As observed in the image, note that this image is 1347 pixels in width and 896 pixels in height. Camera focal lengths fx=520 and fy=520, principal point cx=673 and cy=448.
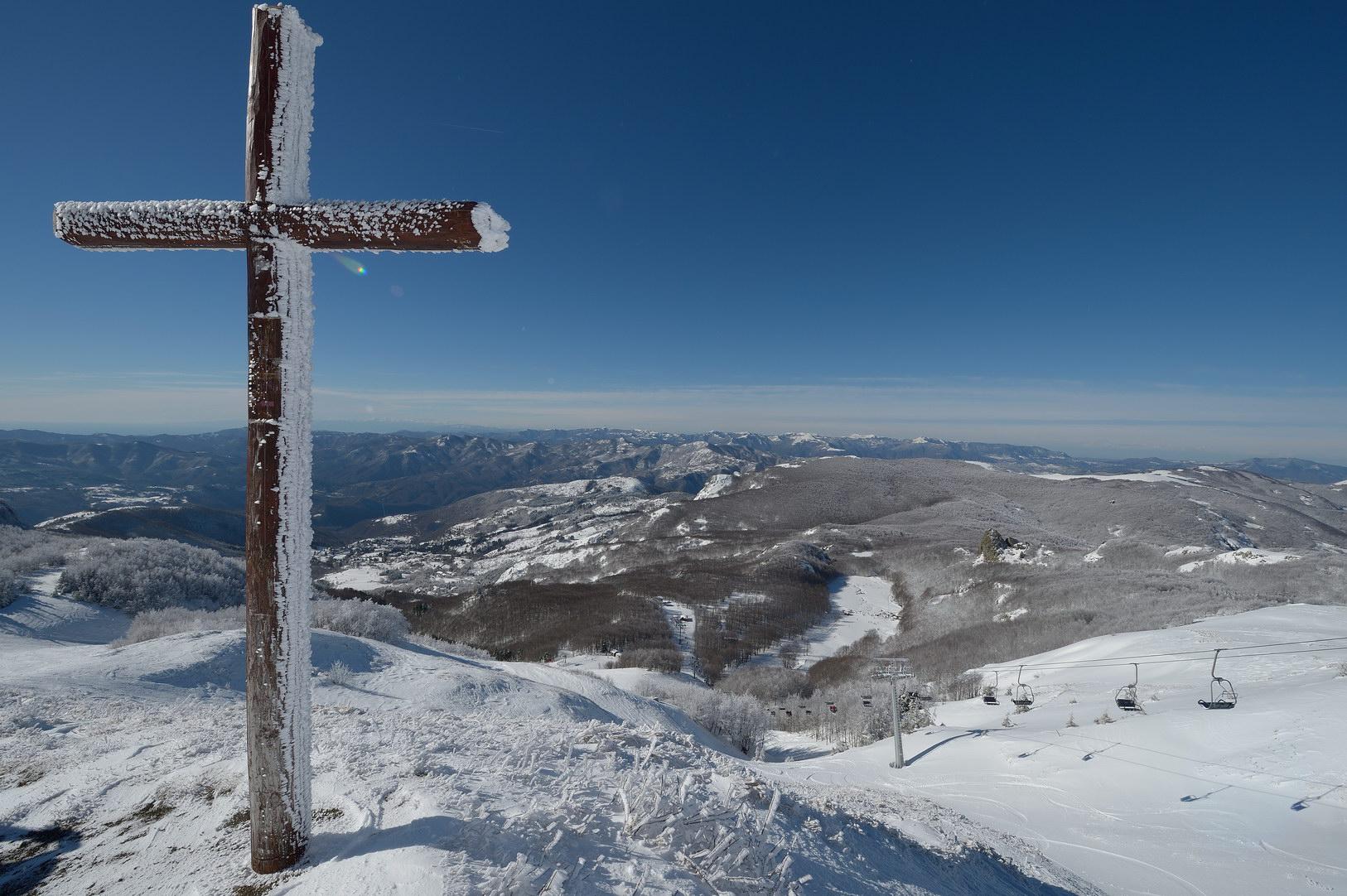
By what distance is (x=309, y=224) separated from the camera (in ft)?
10.0

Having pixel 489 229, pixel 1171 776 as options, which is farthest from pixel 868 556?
pixel 489 229

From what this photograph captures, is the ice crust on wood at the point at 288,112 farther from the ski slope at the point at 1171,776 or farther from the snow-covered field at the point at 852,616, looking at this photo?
the snow-covered field at the point at 852,616

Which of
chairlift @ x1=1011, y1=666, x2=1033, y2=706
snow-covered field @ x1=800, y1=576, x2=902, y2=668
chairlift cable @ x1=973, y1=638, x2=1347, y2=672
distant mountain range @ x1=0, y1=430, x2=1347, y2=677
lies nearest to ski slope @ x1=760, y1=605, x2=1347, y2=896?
chairlift cable @ x1=973, y1=638, x2=1347, y2=672

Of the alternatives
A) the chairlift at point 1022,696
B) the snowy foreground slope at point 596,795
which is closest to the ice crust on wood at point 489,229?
the snowy foreground slope at point 596,795

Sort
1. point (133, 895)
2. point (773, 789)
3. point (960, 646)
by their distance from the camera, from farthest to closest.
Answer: point (960, 646)
point (773, 789)
point (133, 895)

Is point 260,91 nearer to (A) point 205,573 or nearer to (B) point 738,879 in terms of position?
(B) point 738,879

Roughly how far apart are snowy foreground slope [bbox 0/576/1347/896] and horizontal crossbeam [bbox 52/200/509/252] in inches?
Answer: 141

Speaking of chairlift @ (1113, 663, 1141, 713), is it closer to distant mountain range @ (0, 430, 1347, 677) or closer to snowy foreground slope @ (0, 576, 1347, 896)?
snowy foreground slope @ (0, 576, 1347, 896)

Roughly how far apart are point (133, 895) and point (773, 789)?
472 cm

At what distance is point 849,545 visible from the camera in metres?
83.3

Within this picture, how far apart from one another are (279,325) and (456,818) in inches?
134

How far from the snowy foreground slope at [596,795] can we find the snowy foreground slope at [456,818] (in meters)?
0.03

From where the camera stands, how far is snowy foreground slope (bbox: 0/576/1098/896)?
3.12 m

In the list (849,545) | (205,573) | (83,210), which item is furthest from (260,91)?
(849,545)
